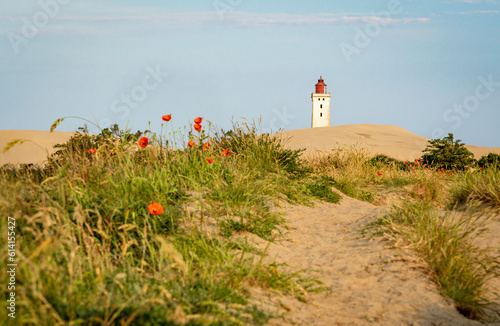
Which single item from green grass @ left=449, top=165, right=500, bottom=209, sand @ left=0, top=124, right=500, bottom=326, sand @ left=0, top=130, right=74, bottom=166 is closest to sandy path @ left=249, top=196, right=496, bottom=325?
sand @ left=0, top=124, right=500, bottom=326

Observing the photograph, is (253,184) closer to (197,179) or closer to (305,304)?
(197,179)

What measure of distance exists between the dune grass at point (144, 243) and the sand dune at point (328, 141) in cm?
1065

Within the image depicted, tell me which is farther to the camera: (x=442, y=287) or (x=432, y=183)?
(x=432, y=183)

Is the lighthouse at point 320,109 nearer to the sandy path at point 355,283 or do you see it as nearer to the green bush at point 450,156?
the green bush at point 450,156

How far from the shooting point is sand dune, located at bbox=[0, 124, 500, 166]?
22812mm

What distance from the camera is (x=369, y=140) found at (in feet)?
130

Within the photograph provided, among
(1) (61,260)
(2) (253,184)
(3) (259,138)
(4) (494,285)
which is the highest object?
(3) (259,138)

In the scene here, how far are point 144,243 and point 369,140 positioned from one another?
1522 inches

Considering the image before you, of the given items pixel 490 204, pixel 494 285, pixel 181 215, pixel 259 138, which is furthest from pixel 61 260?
pixel 490 204

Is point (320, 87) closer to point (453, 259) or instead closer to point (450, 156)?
point (450, 156)

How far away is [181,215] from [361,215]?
3.39 m

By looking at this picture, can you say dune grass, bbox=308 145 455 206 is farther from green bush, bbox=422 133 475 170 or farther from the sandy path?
the sandy path

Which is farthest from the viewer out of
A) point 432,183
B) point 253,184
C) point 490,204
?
point 432,183

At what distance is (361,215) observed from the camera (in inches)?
264
